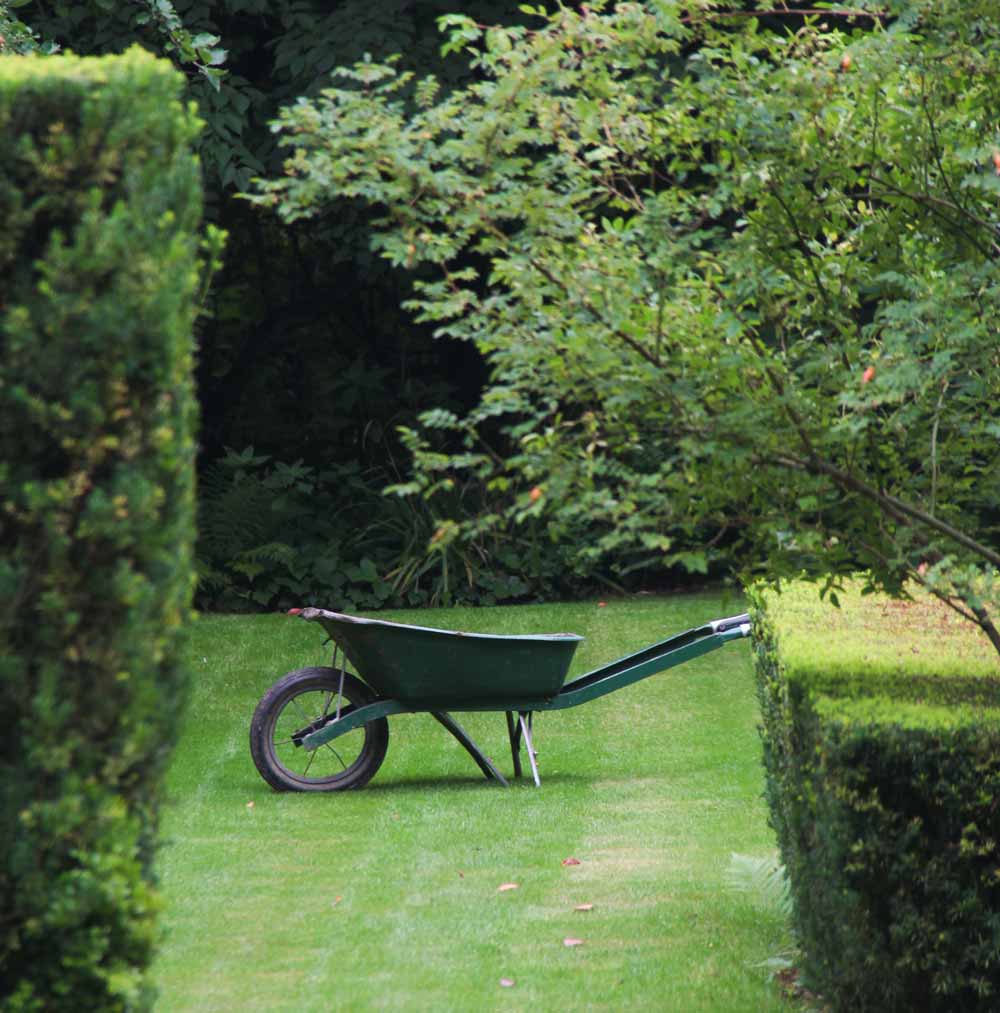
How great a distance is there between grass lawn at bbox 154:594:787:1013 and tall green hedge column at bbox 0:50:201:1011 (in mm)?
379

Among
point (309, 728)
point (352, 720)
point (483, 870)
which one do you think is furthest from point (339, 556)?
point (483, 870)

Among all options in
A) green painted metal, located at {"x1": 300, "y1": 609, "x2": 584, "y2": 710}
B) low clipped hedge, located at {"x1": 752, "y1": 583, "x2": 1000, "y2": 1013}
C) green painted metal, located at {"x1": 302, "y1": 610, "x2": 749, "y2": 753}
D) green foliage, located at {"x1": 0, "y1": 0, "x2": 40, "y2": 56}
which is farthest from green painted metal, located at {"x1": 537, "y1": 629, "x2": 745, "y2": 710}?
green foliage, located at {"x1": 0, "y1": 0, "x2": 40, "y2": 56}

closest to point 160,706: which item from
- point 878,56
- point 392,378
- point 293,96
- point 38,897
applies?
point 38,897

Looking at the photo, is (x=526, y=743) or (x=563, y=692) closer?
(x=526, y=743)

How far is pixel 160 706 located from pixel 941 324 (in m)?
2.36

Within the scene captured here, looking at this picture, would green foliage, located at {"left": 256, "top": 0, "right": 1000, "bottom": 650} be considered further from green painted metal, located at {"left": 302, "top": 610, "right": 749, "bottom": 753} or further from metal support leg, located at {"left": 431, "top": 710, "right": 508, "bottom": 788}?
metal support leg, located at {"left": 431, "top": 710, "right": 508, "bottom": 788}

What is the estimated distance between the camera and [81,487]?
113 inches

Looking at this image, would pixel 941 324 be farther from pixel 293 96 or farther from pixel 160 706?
pixel 293 96

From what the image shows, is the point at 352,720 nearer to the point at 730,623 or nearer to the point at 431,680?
the point at 431,680

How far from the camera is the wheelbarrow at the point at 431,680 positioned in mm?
7766

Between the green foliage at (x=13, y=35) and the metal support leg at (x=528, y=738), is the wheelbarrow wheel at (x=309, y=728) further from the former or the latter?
the green foliage at (x=13, y=35)

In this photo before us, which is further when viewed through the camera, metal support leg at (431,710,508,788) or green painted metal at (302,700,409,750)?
metal support leg at (431,710,508,788)

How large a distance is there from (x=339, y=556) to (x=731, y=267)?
11.1 metres

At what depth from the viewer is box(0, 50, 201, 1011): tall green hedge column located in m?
2.86
